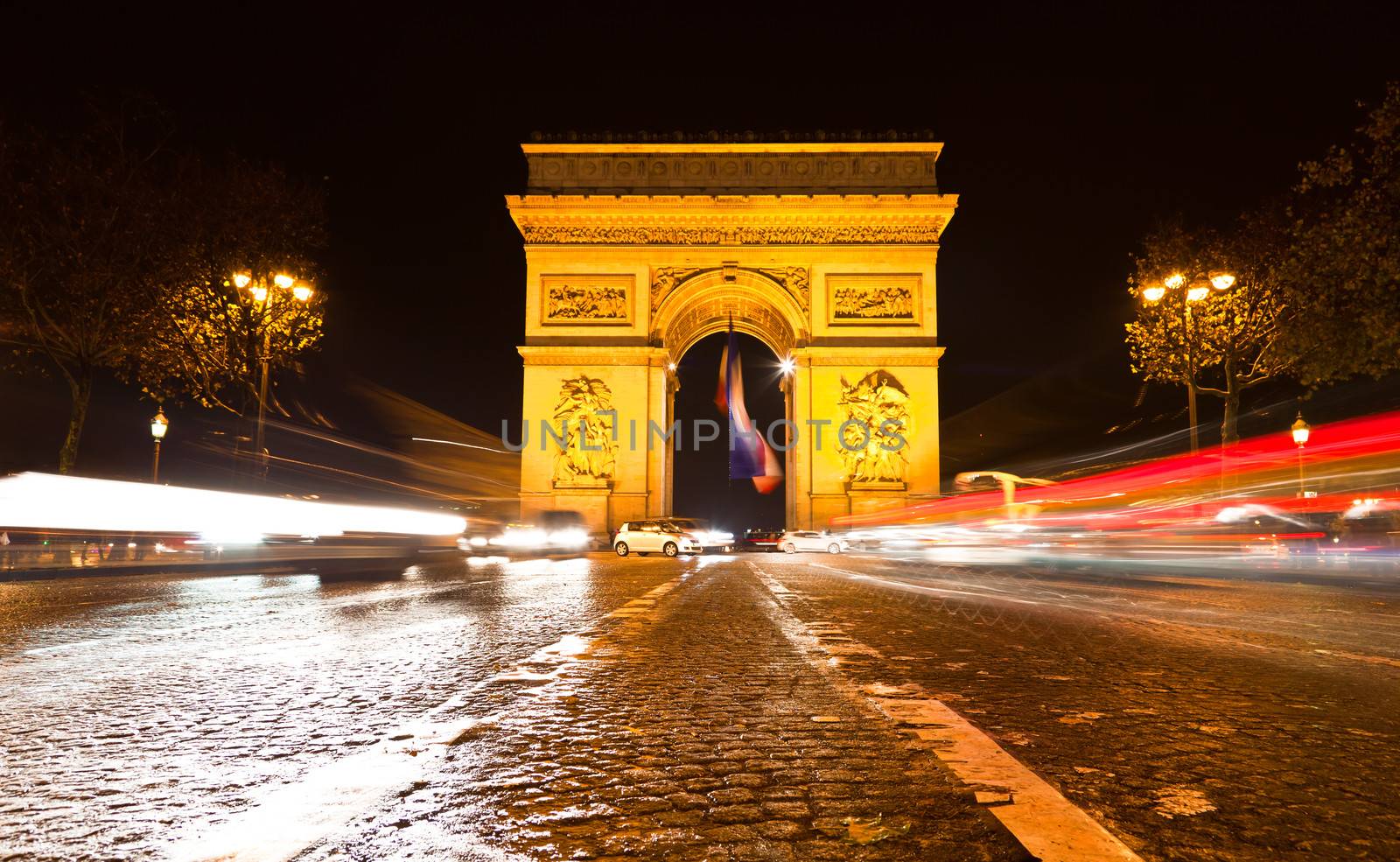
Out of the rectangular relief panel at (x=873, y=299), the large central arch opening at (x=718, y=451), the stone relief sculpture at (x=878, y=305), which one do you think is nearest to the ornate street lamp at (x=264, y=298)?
the rectangular relief panel at (x=873, y=299)

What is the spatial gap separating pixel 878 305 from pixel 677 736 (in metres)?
32.6

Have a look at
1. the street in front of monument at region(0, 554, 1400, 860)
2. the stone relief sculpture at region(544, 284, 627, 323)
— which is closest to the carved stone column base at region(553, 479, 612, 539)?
the stone relief sculpture at region(544, 284, 627, 323)

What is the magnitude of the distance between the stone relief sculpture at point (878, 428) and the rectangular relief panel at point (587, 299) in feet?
29.1

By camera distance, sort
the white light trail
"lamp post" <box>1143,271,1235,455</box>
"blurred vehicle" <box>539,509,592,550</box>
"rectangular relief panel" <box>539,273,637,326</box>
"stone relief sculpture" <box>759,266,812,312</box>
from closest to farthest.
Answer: the white light trail < "lamp post" <box>1143,271,1235,455</box> < "blurred vehicle" <box>539,509,592,550</box> < "rectangular relief panel" <box>539,273,637,326</box> < "stone relief sculpture" <box>759,266,812,312</box>

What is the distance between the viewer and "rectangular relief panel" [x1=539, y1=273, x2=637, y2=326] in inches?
1372

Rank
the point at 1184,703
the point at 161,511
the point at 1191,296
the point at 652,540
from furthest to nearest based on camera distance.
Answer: the point at 652,540 < the point at 1191,296 < the point at 161,511 < the point at 1184,703

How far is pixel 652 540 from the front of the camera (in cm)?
2719

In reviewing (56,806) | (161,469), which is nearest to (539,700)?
(56,806)

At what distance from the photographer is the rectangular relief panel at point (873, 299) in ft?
113

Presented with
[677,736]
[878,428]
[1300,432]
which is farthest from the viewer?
[878,428]

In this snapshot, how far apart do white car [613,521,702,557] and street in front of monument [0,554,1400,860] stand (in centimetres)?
1942

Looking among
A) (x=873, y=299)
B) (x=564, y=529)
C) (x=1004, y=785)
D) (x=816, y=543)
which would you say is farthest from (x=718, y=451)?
(x=1004, y=785)

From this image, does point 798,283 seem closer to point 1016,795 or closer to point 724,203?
point 724,203

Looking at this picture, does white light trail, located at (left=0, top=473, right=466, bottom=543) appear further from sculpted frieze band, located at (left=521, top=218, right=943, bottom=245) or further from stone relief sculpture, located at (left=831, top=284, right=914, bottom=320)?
stone relief sculpture, located at (left=831, top=284, right=914, bottom=320)
